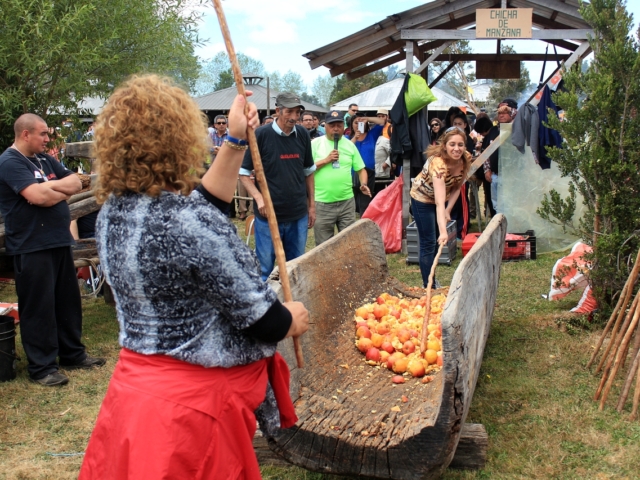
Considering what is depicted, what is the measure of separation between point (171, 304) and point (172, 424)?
0.37 metres

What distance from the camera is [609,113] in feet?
16.8

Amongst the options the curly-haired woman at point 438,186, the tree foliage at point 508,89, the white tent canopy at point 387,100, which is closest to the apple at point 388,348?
the curly-haired woman at point 438,186

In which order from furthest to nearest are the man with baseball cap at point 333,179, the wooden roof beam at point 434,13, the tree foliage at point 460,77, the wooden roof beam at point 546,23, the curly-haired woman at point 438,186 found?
the tree foliage at point 460,77 → the wooden roof beam at point 546,23 → the wooden roof beam at point 434,13 → the man with baseball cap at point 333,179 → the curly-haired woman at point 438,186

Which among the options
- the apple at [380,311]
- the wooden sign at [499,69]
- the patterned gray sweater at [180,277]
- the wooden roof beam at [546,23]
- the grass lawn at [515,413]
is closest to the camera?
the patterned gray sweater at [180,277]

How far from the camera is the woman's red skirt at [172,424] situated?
197 centimetres

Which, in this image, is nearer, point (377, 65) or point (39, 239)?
point (39, 239)

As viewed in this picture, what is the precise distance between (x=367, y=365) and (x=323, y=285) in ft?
2.15

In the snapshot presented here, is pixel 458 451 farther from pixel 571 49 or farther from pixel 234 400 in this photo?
pixel 571 49

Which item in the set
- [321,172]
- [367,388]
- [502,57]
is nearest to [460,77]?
[502,57]

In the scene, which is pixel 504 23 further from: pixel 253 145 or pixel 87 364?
pixel 253 145

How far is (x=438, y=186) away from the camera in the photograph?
226 inches

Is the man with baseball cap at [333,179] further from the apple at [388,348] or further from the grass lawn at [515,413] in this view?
the apple at [388,348]

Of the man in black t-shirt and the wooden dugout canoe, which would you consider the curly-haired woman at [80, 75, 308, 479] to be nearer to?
the wooden dugout canoe

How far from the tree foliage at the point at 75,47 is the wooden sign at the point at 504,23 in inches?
142
